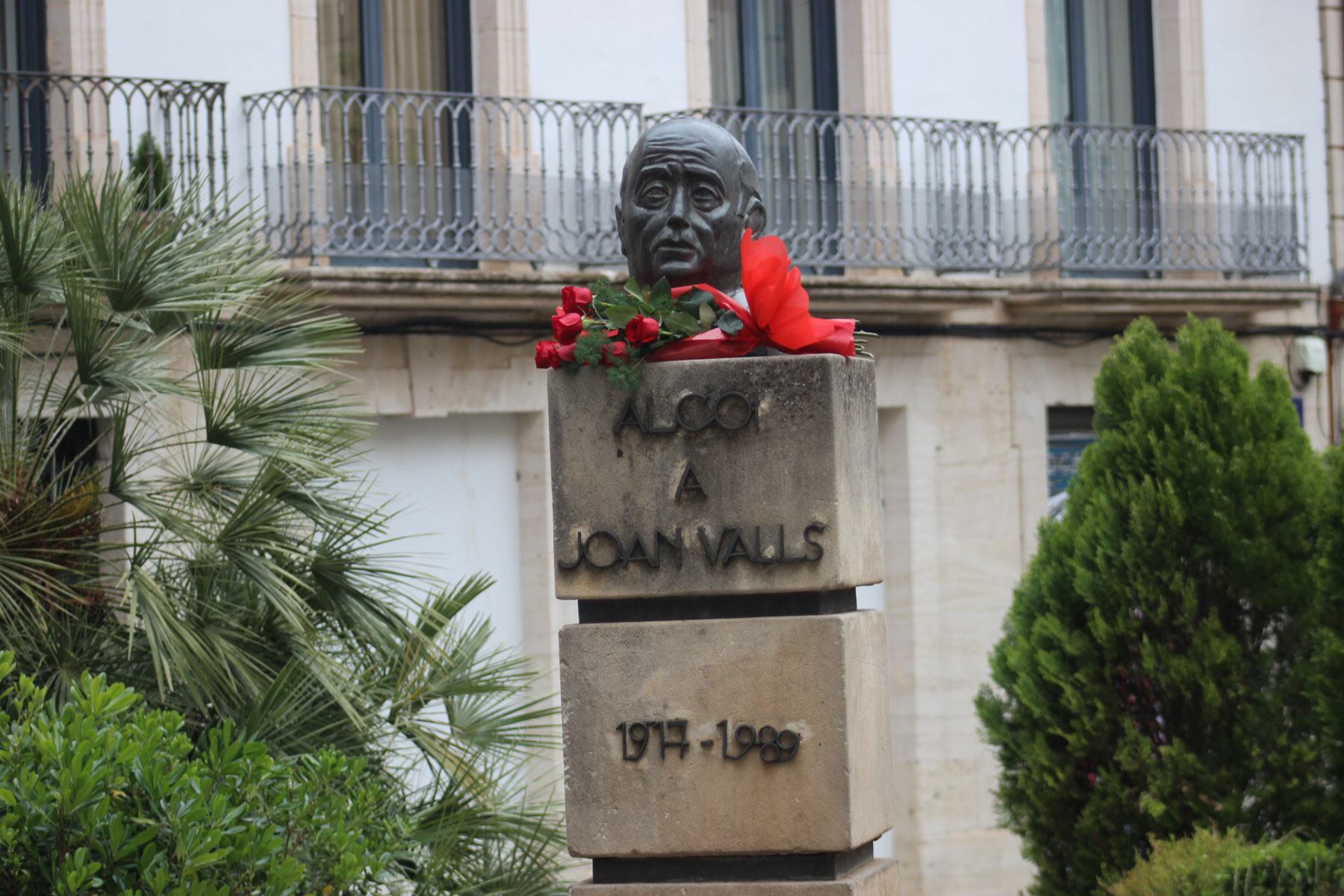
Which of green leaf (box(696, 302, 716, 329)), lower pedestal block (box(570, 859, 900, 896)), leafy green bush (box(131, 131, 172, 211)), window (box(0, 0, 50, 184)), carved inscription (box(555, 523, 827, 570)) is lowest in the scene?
lower pedestal block (box(570, 859, 900, 896))

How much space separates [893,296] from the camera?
12.7 m

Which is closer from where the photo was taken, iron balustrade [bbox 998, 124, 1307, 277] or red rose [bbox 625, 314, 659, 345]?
red rose [bbox 625, 314, 659, 345]

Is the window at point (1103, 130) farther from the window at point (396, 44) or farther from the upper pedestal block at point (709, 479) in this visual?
the upper pedestal block at point (709, 479)

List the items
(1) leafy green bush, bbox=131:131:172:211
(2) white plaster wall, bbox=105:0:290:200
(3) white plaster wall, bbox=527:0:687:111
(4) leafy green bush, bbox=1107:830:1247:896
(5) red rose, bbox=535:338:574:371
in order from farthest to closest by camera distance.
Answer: (3) white plaster wall, bbox=527:0:687:111 → (2) white plaster wall, bbox=105:0:290:200 → (1) leafy green bush, bbox=131:131:172:211 → (4) leafy green bush, bbox=1107:830:1247:896 → (5) red rose, bbox=535:338:574:371

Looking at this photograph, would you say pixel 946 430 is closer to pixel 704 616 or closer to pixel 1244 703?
pixel 1244 703

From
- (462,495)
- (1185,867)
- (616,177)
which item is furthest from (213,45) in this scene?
(1185,867)

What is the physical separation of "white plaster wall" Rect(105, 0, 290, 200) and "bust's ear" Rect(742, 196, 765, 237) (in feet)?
19.4

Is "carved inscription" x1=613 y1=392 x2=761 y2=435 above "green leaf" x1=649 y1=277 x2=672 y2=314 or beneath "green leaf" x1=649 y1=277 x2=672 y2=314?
beneath

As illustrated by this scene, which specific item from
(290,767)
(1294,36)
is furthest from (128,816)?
(1294,36)

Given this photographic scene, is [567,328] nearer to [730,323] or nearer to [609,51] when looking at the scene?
[730,323]

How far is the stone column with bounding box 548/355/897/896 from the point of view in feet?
16.6

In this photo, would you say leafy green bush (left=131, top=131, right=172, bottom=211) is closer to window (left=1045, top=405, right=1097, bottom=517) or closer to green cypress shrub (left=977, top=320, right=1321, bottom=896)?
green cypress shrub (left=977, top=320, right=1321, bottom=896)

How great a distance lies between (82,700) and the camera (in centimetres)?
591

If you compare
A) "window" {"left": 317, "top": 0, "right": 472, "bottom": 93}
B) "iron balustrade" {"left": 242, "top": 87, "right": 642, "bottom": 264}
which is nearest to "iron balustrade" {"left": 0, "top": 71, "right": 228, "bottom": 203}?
"iron balustrade" {"left": 242, "top": 87, "right": 642, "bottom": 264}
